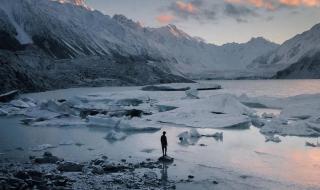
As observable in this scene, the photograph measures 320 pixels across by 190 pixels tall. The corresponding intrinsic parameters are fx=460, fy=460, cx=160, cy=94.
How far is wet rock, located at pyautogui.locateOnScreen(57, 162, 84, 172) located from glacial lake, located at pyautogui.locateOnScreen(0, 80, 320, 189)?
171 centimetres

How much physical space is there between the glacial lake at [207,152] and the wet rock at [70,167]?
67.3 inches

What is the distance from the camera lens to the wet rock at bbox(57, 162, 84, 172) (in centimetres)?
1764

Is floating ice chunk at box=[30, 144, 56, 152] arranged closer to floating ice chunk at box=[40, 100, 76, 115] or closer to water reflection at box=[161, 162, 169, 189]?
water reflection at box=[161, 162, 169, 189]

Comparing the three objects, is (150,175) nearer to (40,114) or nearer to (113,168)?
(113,168)

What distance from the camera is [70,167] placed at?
58.9 ft

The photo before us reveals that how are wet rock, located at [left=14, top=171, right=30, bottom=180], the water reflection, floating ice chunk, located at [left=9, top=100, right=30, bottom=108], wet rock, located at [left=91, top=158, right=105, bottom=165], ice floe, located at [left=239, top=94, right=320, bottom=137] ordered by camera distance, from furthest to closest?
1. floating ice chunk, located at [left=9, top=100, right=30, bottom=108]
2. ice floe, located at [left=239, top=94, right=320, bottom=137]
3. wet rock, located at [left=91, top=158, right=105, bottom=165]
4. wet rock, located at [left=14, top=171, right=30, bottom=180]
5. the water reflection

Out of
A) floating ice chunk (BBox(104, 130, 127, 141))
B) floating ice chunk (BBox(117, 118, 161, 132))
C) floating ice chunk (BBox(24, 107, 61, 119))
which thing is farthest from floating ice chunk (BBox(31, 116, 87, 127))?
floating ice chunk (BBox(104, 130, 127, 141))

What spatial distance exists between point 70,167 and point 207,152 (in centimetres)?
717

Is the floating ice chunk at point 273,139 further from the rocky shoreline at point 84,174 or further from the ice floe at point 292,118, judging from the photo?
the rocky shoreline at point 84,174

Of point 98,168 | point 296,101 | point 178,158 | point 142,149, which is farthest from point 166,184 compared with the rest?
point 296,101

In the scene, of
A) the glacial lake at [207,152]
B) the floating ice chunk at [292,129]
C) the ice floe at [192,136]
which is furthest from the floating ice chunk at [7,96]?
the floating ice chunk at [292,129]

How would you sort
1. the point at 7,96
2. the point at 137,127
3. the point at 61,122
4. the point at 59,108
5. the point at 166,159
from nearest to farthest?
1. the point at 166,159
2. the point at 137,127
3. the point at 61,122
4. the point at 59,108
5. the point at 7,96

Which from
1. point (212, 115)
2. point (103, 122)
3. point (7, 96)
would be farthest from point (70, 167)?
point (7, 96)

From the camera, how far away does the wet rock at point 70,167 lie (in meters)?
17.6
